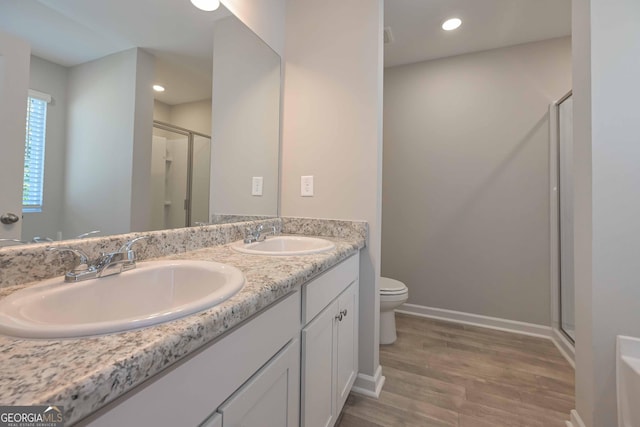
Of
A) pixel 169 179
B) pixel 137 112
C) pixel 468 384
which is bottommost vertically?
pixel 468 384

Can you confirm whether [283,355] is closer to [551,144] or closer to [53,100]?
[53,100]

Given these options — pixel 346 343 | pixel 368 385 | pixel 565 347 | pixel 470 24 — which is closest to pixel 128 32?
pixel 346 343

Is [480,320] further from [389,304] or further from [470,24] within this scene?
[470,24]

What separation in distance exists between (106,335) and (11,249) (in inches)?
18.1

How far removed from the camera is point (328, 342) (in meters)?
1.05

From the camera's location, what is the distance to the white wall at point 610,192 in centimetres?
108

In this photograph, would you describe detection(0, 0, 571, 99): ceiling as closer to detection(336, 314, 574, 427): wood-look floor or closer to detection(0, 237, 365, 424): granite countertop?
detection(0, 237, 365, 424): granite countertop

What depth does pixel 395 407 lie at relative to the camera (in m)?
1.39

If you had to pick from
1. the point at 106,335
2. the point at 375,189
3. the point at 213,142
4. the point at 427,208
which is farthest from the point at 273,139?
the point at 427,208

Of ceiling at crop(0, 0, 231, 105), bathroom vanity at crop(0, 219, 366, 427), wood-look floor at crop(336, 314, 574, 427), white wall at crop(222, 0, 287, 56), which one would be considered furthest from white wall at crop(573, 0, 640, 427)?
ceiling at crop(0, 0, 231, 105)

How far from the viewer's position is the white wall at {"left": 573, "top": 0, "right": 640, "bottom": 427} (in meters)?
1.08

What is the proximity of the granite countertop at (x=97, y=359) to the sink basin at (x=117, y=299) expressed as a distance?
0.02m

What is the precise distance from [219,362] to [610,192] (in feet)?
5.28

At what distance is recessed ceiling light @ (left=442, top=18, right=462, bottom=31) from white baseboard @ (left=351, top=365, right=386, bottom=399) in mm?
2595
